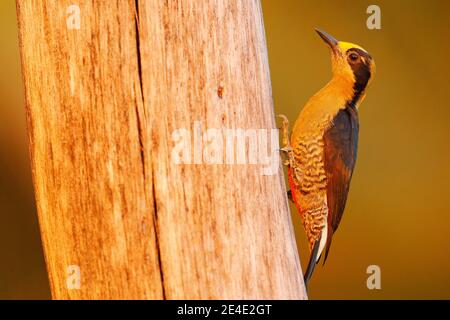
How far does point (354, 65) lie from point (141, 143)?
158 centimetres

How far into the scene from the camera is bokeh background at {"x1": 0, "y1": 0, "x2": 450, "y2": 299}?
16.7 feet

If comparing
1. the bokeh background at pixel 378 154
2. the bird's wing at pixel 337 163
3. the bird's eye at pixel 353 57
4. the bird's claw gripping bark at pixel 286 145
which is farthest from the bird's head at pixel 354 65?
the bokeh background at pixel 378 154

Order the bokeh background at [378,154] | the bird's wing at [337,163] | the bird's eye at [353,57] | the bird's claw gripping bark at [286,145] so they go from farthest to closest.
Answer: the bokeh background at [378,154] → the bird's eye at [353,57] → the bird's wing at [337,163] → the bird's claw gripping bark at [286,145]

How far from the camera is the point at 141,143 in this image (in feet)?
6.45

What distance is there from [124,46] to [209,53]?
25 cm

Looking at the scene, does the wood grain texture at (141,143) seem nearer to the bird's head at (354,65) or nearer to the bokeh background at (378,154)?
the bird's head at (354,65)

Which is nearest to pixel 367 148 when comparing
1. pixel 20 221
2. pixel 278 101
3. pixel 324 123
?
pixel 278 101

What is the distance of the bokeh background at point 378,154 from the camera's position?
5078mm

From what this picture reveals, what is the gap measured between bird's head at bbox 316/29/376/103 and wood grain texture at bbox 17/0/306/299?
128 cm

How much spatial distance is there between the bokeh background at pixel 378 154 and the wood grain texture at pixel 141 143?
301 cm

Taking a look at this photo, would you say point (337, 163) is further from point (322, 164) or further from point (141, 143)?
point (141, 143)

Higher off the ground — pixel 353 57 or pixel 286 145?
pixel 353 57

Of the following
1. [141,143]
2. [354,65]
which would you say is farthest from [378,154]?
[141,143]
